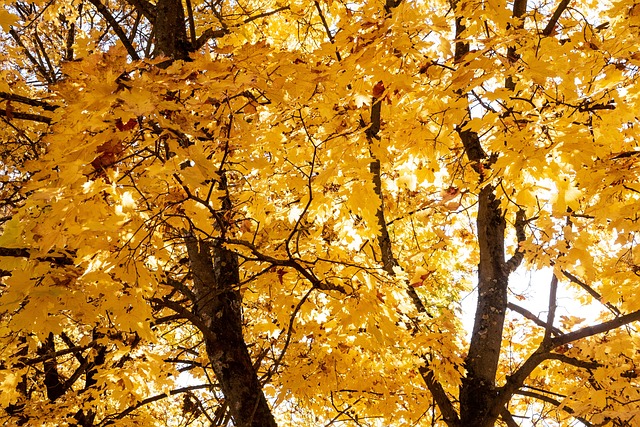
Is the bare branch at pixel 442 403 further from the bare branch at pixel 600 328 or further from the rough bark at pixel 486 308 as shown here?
the bare branch at pixel 600 328

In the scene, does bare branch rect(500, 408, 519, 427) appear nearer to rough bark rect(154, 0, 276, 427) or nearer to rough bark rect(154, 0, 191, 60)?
rough bark rect(154, 0, 276, 427)

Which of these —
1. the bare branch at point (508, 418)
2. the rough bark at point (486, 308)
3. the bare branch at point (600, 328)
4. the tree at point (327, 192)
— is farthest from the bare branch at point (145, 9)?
the bare branch at point (508, 418)

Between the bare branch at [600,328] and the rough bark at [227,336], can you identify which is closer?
the bare branch at [600,328]

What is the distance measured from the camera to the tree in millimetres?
2068

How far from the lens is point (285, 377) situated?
405 cm

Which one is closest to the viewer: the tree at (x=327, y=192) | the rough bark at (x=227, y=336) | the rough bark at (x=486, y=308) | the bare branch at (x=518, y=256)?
the tree at (x=327, y=192)

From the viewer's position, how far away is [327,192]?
3.26 metres

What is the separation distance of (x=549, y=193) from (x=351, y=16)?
6.07 ft

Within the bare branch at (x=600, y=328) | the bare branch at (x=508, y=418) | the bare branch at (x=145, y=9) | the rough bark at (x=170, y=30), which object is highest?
the bare branch at (x=145, y=9)

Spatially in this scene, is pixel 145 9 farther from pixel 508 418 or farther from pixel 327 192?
pixel 508 418

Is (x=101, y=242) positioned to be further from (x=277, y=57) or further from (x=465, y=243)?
(x=465, y=243)

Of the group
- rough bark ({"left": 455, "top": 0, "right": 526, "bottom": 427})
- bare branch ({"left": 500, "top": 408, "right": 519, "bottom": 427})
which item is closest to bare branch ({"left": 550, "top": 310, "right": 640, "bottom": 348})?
rough bark ({"left": 455, "top": 0, "right": 526, "bottom": 427})

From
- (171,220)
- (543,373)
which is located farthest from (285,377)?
(543,373)

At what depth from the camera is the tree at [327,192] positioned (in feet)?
6.79
